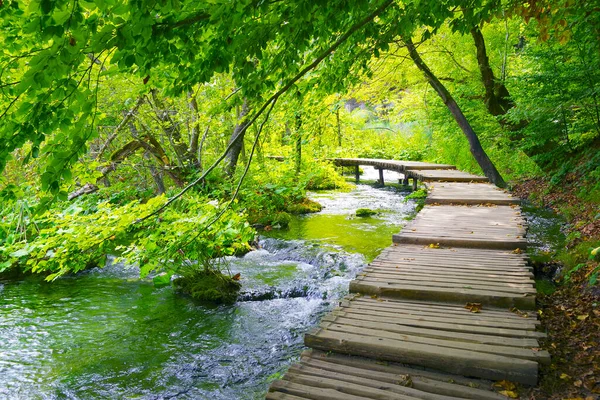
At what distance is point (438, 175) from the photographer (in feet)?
42.0

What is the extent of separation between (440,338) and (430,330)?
15 cm

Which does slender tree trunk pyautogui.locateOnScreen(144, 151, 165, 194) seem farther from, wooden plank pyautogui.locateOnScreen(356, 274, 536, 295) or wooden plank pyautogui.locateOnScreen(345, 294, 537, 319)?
wooden plank pyautogui.locateOnScreen(345, 294, 537, 319)

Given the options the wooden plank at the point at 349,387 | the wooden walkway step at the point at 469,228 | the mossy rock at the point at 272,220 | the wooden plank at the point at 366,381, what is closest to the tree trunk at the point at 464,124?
the wooden walkway step at the point at 469,228

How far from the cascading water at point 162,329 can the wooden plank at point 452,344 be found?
129 centimetres

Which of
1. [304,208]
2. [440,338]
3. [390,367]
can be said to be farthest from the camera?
[304,208]

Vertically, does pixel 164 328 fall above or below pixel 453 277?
below

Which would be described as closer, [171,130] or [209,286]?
[209,286]

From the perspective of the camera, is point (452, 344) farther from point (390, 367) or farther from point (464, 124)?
point (464, 124)

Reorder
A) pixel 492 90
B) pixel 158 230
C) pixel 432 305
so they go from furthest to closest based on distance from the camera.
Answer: pixel 492 90
pixel 158 230
pixel 432 305

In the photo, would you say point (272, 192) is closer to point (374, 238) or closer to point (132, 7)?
point (374, 238)

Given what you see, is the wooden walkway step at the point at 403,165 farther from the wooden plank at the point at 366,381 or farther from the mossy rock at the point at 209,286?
the wooden plank at the point at 366,381

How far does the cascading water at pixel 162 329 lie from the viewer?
438 centimetres

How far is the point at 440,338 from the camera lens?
3191 millimetres

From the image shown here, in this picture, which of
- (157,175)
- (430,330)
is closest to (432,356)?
(430,330)
